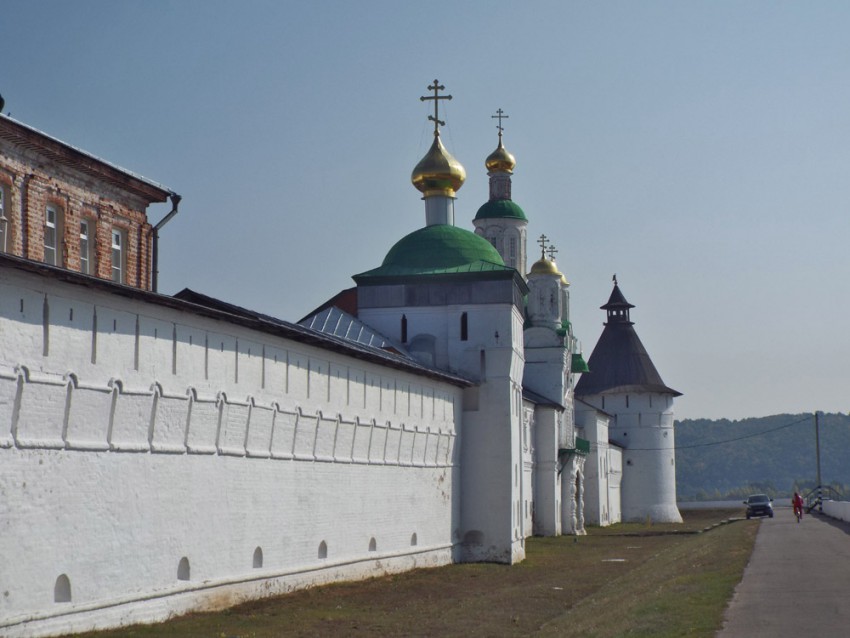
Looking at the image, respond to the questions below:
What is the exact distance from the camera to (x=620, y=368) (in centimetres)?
6244

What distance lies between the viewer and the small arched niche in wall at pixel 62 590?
1300 centimetres

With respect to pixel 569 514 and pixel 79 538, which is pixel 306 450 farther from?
pixel 569 514

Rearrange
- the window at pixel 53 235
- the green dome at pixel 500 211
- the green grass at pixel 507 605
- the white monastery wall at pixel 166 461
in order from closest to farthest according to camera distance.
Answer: the white monastery wall at pixel 166 461 < the green grass at pixel 507 605 < the window at pixel 53 235 < the green dome at pixel 500 211

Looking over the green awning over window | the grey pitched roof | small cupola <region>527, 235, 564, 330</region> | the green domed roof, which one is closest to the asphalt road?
the grey pitched roof

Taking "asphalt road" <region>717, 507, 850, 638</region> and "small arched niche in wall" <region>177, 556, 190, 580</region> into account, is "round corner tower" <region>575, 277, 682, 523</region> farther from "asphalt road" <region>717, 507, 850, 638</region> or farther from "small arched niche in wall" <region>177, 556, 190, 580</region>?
"small arched niche in wall" <region>177, 556, 190, 580</region>

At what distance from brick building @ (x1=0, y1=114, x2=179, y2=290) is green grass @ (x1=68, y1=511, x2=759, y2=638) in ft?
22.4

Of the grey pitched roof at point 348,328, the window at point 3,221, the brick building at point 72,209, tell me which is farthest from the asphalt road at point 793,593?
the window at point 3,221

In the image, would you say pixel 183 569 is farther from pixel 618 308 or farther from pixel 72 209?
pixel 618 308

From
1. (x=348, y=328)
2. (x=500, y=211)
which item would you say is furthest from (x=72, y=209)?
(x=500, y=211)

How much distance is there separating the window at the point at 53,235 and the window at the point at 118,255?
214 centimetres

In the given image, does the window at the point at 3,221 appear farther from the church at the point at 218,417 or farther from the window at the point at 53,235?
the window at the point at 53,235

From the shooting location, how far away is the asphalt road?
11438mm

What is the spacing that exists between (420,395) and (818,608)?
44.7 ft

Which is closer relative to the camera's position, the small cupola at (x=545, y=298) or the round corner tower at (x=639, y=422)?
the small cupola at (x=545, y=298)
